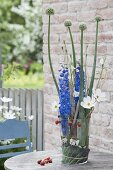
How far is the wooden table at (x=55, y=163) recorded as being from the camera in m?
4.14

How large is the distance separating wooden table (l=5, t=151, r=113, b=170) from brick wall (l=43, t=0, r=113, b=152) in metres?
0.66

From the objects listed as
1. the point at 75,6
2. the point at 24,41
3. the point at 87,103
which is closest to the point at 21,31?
the point at 24,41

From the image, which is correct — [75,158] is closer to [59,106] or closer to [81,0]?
[59,106]

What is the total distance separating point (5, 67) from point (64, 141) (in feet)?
8.39

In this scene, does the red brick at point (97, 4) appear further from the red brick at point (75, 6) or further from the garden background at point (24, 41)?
the garden background at point (24, 41)

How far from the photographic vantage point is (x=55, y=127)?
19.1 ft

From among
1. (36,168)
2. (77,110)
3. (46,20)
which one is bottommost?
(36,168)

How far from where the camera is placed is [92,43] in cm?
527

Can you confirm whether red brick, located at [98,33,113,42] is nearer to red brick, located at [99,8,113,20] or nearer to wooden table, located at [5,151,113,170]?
red brick, located at [99,8,113,20]

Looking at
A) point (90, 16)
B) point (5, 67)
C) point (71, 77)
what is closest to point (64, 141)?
point (71, 77)

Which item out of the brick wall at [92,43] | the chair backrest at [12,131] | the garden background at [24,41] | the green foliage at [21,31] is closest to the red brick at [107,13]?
the brick wall at [92,43]

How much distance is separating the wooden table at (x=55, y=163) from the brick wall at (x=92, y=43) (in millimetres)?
659

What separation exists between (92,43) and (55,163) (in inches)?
53.7

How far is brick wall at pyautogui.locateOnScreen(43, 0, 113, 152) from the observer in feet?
16.8
